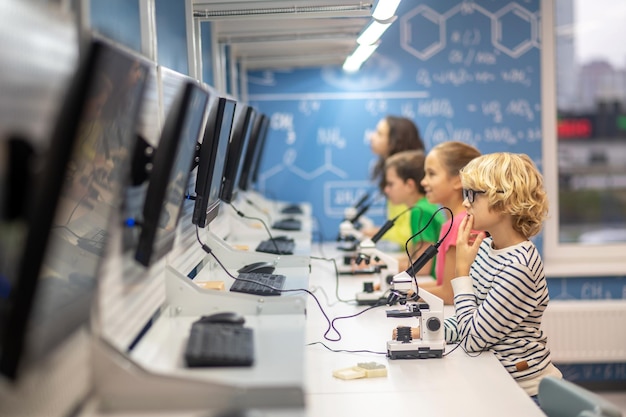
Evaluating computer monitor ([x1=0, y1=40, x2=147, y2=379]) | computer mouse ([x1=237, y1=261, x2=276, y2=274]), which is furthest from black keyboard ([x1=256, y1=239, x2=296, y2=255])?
computer monitor ([x1=0, y1=40, x2=147, y2=379])

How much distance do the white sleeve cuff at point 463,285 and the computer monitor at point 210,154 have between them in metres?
0.84

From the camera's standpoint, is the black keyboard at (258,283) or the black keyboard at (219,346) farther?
the black keyboard at (258,283)

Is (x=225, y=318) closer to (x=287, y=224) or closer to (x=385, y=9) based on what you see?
(x=385, y=9)

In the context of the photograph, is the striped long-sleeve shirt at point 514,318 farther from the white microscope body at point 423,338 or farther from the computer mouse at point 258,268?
the computer mouse at point 258,268

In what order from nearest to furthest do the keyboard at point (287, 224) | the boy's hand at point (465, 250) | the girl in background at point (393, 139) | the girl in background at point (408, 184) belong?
the boy's hand at point (465, 250) → the girl in background at point (408, 184) → the keyboard at point (287, 224) → the girl in background at point (393, 139)

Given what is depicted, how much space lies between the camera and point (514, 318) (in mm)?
2305

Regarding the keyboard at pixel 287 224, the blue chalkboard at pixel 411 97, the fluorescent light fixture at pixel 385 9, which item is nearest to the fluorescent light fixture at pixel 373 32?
the fluorescent light fixture at pixel 385 9

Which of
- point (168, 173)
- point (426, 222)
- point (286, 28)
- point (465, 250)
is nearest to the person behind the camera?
point (168, 173)

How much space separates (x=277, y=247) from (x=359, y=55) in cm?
125

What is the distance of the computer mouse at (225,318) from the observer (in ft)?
6.47

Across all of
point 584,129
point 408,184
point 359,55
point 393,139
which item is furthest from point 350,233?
point 584,129

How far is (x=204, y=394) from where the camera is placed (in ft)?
4.99

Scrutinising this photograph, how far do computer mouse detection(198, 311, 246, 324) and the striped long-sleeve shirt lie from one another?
767 mm

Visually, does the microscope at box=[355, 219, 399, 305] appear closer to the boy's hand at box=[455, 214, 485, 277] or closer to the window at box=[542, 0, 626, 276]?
the boy's hand at box=[455, 214, 485, 277]
